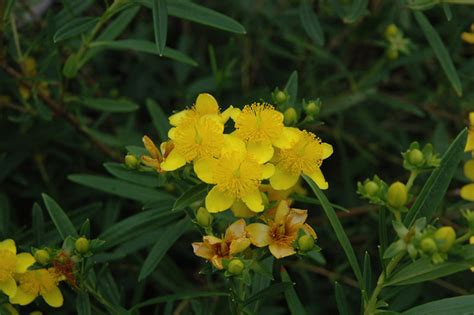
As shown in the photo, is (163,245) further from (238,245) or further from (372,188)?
(372,188)

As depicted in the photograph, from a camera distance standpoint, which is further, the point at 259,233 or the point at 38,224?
the point at 38,224

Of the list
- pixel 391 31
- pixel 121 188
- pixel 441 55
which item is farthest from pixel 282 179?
pixel 391 31

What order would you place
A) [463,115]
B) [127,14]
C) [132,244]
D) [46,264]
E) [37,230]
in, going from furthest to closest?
[463,115] < [127,14] < [132,244] < [37,230] < [46,264]

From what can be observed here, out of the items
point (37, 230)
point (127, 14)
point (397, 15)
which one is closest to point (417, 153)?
point (37, 230)

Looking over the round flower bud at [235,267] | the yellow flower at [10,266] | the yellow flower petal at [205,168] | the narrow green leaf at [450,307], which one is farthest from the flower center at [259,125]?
the yellow flower at [10,266]

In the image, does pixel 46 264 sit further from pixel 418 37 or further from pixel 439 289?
pixel 418 37

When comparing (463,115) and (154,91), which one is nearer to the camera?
(463,115)

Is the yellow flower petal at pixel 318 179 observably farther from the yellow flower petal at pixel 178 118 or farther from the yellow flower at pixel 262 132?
the yellow flower petal at pixel 178 118
